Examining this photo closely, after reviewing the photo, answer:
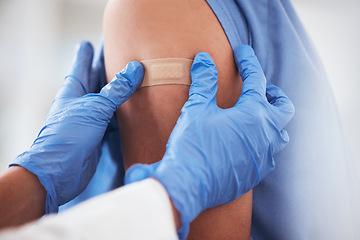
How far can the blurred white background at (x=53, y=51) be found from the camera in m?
0.96

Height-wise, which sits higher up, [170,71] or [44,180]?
[170,71]

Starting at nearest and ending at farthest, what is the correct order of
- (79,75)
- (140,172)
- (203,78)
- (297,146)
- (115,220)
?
(115,220), (140,172), (203,78), (297,146), (79,75)

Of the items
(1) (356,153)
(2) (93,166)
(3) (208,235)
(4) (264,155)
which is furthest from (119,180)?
(1) (356,153)

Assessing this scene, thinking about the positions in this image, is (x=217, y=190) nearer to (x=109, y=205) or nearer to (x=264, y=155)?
(x=264, y=155)

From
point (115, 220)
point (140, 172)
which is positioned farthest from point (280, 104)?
point (115, 220)

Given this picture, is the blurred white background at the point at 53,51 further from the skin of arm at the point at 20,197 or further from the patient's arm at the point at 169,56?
the skin of arm at the point at 20,197

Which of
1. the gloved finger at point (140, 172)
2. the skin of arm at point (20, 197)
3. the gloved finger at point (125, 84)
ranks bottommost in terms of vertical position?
the skin of arm at point (20, 197)

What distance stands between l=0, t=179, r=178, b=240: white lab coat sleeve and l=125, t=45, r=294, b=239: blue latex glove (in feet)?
0.17

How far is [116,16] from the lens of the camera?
73cm

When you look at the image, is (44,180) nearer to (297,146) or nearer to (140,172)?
(140,172)

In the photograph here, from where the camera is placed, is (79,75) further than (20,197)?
Yes

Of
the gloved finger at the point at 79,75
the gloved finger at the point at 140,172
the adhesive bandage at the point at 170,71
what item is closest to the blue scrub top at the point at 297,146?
the adhesive bandage at the point at 170,71

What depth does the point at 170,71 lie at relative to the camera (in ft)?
2.16

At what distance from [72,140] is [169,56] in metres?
0.33
